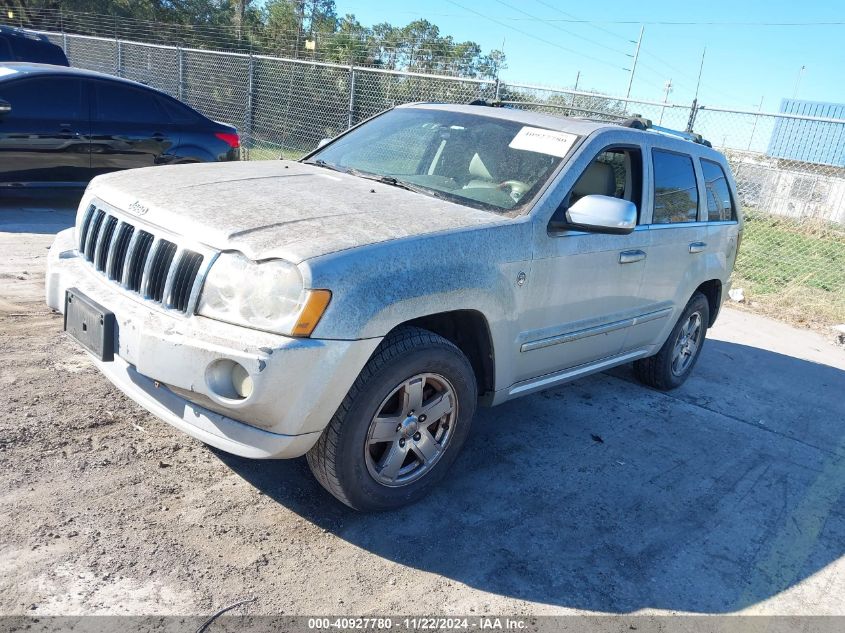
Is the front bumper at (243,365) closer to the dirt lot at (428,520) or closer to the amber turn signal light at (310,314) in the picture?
the amber turn signal light at (310,314)

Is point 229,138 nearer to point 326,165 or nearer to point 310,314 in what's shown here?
point 326,165

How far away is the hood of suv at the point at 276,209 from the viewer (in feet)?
8.76

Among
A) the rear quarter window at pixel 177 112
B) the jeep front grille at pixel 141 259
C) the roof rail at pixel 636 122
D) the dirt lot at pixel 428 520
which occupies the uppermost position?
the roof rail at pixel 636 122

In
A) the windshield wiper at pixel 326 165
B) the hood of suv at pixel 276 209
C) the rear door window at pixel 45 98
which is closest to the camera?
the hood of suv at pixel 276 209

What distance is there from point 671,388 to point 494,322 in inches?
107

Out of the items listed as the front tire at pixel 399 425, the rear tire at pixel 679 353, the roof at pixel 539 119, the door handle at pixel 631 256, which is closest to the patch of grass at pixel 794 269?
the rear tire at pixel 679 353

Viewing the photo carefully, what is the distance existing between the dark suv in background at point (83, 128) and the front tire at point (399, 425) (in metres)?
6.05

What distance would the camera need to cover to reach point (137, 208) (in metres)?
3.03

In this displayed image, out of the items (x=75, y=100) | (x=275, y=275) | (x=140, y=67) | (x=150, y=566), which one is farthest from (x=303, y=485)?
(x=140, y=67)

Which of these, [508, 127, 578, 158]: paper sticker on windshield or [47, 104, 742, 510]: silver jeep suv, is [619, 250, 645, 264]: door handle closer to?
[47, 104, 742, 510]: silver jeep suv

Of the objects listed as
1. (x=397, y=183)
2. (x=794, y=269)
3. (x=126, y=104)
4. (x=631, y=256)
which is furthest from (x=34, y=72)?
(x=794, y=269)

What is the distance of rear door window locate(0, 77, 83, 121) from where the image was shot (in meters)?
7.05

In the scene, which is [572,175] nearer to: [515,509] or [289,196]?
[289,196]

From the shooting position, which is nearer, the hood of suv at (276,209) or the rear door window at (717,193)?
the hood of suv at (276,209)
